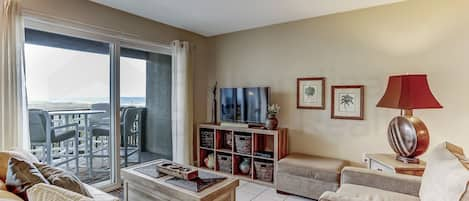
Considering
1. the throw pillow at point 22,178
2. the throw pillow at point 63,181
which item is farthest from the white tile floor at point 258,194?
the throw pillow at point 22,178

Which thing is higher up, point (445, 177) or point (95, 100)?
point (95, 100)

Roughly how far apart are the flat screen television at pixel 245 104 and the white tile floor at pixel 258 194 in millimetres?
852

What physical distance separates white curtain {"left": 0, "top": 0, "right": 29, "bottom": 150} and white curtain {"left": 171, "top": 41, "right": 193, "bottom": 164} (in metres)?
1.73

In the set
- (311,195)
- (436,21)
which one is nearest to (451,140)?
(436,21)

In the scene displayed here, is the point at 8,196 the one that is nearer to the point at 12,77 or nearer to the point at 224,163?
the point at 12,77

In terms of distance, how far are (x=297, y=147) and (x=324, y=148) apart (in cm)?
35

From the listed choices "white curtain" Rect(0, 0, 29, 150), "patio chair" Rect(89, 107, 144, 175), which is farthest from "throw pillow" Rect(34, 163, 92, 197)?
"patio chair" Rect(89, 107, 144, 175)

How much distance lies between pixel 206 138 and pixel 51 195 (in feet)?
9.48

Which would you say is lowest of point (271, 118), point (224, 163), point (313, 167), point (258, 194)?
point (258, 194)

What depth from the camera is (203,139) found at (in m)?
3.88

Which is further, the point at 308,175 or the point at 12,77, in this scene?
the point at 308,175

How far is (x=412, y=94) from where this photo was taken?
2.25 metres

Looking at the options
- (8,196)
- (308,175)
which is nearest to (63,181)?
(8,196)

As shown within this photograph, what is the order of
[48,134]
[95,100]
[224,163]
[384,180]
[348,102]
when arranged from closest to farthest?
[384,180] → [48,134] → [95,100] → [348,102] → [224,163]
